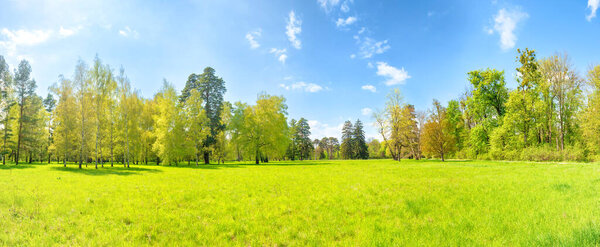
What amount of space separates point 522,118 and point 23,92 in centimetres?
8514

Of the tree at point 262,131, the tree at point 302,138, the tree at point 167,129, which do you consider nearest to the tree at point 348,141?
the tree at point 302,138

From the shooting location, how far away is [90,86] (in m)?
31.7

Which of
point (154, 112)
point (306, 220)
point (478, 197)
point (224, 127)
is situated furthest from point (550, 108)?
point (154, 112)

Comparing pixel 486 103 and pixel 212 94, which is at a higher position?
pixel 212 94

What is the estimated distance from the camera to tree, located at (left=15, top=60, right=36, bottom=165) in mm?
38250

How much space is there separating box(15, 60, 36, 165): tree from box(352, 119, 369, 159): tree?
86.9 meters

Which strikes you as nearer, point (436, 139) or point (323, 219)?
point (323, 219)

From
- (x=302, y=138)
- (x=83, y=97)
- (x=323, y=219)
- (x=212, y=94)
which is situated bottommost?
(x=323, y=219)

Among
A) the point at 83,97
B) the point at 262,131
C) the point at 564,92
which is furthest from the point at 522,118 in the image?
the point at 83,97

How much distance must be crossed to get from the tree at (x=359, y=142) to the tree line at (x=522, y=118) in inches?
1404

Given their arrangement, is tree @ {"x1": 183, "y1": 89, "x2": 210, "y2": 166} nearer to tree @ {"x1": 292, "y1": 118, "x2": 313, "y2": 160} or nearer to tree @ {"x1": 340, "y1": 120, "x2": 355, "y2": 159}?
tree @ {"x1": 292, "y1": 118, "x2": 313, "y2": 160}

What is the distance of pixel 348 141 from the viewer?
90562 mm

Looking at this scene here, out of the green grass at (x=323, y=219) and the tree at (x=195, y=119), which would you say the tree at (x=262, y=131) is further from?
the green grass at (x=323, y=219)

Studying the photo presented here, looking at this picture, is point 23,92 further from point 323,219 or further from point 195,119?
point 323,219
